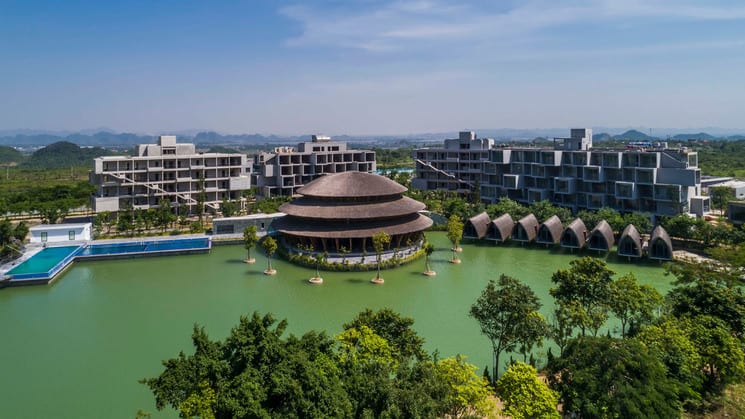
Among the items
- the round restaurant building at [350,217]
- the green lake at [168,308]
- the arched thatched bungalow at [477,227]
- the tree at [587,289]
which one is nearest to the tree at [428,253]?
the green lake at [168,308]

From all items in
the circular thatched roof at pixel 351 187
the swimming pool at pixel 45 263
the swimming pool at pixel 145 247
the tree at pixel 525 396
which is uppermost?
the circular thatched roof at pixel 351 187

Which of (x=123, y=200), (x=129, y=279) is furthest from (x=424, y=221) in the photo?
(x=123, y=200)

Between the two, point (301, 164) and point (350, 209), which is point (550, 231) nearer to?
point (350, 209)

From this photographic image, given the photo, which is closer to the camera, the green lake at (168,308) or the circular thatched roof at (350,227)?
the green lake at (168,308)

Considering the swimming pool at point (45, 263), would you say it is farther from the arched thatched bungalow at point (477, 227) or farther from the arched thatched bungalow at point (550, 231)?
the arched thatched bungalow at point (550, 231)

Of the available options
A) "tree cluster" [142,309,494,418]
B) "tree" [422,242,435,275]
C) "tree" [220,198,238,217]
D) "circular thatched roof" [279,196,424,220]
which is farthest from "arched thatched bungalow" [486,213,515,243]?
"tree cluster" [142,309,494,418]
